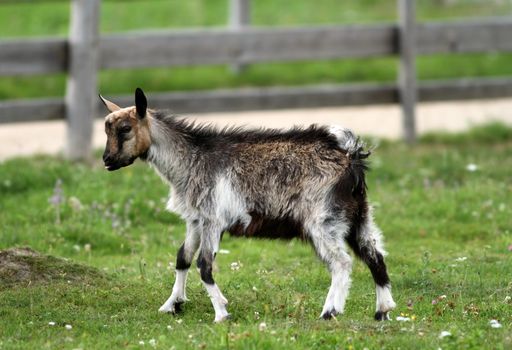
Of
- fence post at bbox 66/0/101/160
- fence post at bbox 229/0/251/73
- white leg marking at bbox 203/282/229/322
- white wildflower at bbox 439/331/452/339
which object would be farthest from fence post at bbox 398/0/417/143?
white wildflower at bbox 439/331/452/339

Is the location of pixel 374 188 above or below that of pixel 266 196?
below

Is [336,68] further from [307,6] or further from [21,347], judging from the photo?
[21,347]

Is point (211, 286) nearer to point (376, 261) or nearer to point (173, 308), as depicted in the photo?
point (173, 308)

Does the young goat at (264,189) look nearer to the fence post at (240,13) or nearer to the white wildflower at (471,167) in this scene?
the white wildflower at (471,167)

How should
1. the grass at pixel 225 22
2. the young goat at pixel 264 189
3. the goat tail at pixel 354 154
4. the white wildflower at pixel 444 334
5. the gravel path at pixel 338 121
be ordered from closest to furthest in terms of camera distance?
the white wildflower at pixel 444 334
the young goat at pixel 264 189
the goat tail at pixel 354 154
the gravel path at pixel 338 121
the grass at pixel 225 22

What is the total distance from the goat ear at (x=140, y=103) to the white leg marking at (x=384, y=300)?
202 centimetres

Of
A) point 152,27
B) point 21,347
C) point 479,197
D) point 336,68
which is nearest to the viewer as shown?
point 21,347

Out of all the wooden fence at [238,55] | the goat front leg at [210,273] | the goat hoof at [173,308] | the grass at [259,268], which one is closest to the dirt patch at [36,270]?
the grass at [259,268]

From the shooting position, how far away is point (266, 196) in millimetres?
7727

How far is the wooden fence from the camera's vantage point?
13570mm

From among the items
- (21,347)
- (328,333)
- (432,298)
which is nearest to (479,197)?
(432,298)

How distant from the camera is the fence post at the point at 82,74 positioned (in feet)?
44.4

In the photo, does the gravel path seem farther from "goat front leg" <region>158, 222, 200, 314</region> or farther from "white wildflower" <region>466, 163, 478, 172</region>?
"goat front leg" <region>158, 222, 200, 314</region>

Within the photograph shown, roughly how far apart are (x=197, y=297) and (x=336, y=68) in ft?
40.8
